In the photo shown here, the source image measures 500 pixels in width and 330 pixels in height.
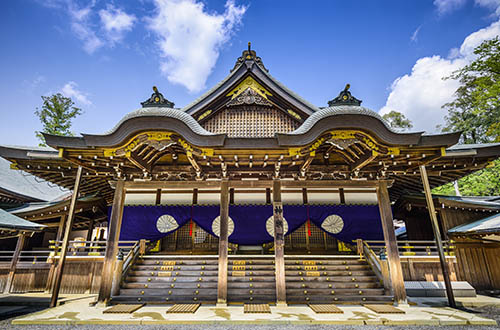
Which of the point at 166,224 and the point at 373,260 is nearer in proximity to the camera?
the point at 373,260

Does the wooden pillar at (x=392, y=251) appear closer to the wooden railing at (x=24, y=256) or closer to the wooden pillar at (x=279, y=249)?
the wooden pillar at (x=279, y=249)

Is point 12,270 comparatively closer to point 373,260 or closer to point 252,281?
point 252,281

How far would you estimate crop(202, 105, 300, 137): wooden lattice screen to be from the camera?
955 cm

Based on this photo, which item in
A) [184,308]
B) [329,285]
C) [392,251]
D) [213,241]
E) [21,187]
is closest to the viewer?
[184,308]

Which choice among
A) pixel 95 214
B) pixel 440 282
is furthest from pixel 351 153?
pixel 95 214

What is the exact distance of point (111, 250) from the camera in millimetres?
6918

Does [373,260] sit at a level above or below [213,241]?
below

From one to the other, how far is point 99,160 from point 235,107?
17.4ft

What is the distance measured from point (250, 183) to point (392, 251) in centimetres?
456

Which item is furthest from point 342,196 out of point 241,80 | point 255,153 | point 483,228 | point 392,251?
point 241,80

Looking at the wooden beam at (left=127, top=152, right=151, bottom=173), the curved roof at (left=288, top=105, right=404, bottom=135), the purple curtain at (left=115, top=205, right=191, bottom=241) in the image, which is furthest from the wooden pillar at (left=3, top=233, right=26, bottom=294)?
the curved roof at (left=288, top=105, right=404, bottom=135)

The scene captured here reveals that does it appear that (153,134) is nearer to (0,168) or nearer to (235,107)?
(235,107)

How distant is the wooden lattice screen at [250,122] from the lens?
955cm

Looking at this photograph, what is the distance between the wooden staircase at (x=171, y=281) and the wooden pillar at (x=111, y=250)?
406mm
